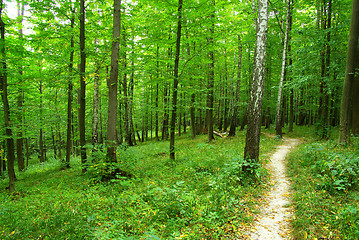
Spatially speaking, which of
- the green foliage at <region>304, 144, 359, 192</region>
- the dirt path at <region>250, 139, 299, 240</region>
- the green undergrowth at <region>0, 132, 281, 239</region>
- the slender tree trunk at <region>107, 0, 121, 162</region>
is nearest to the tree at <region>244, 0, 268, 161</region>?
the green undergrowth at <region>0, 132, 281, 239</region>

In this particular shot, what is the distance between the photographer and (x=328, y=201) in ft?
16.3

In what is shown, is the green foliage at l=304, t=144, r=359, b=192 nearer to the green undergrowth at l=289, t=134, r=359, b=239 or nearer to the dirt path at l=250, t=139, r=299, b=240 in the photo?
the green undergrowth at l=289, t=134, r=359, b=239

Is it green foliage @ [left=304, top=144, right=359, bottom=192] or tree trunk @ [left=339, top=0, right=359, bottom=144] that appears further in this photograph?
tree trunk @ [left=339, top=0, right=359, bottom=144]

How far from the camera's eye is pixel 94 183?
7785 millimetres

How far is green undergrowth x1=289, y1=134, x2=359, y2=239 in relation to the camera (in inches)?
153

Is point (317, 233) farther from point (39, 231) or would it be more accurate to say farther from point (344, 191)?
point (39, 231)

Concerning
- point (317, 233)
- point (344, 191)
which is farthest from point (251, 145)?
point (317, 233)

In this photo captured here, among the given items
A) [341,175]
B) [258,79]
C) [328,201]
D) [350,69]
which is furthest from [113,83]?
[350,69]

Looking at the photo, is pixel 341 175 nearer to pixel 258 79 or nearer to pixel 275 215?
pixel 275 215

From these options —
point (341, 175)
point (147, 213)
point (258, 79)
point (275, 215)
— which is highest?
point (258, 79)

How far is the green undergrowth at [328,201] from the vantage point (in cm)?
388

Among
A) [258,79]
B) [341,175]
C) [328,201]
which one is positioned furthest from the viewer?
[258,79]

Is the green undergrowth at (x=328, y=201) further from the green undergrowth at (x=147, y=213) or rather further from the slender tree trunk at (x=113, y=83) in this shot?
the slender tree trunk at (x=113, y=83)

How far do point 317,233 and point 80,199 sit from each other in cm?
671
